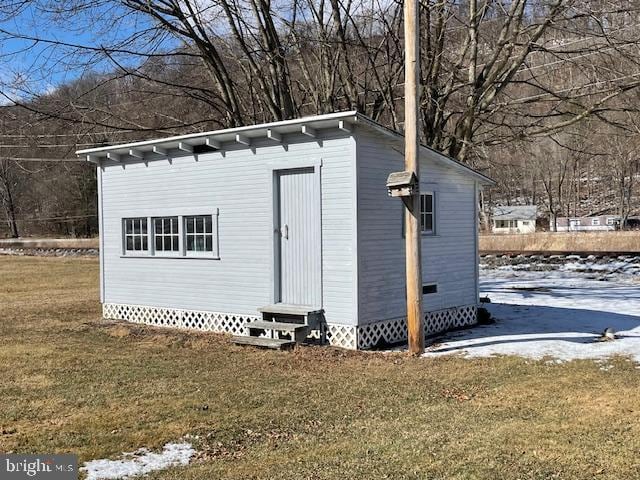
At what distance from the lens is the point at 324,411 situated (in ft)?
19.6

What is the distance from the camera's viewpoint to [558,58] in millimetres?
13562

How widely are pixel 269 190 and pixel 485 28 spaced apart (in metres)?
7.82

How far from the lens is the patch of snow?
4.37 m

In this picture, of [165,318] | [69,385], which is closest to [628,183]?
[165,318]

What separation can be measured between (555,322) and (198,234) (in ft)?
20.8

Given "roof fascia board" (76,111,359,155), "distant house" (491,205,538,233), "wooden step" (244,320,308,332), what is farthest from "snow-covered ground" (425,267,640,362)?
"distant house" (491,205,538,233)

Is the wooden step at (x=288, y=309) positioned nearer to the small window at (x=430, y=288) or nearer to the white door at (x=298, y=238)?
the white door at (x=298, y=238)

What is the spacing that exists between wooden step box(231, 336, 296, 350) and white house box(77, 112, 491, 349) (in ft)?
0.17

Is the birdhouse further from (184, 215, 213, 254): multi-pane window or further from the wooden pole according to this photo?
(184, 215, 213, 254): multi-pane window

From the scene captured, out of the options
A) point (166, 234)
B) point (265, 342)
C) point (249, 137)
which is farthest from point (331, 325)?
point (166, 234)

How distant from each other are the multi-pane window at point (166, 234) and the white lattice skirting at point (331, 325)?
1.12 m

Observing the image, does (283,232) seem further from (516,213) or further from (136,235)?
(516,213)

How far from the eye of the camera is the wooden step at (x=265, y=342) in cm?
916

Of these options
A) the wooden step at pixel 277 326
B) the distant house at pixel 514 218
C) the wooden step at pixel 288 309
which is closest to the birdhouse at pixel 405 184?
the wooden step at pixel 288 309
